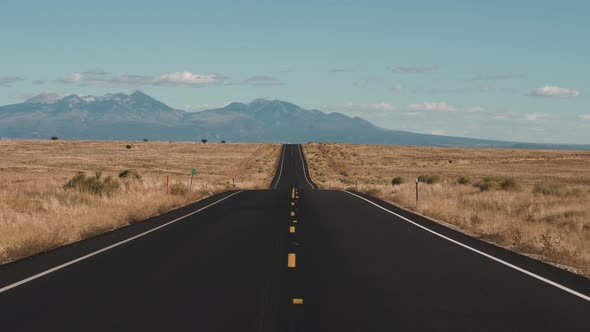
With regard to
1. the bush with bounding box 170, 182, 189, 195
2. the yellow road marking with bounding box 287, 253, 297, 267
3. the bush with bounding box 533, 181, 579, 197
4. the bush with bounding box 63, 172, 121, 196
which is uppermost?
the yellow road marking with bounding box 287, 253, 297, 267

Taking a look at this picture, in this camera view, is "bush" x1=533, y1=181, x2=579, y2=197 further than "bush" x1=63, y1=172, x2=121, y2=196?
Yes

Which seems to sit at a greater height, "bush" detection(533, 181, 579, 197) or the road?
the road

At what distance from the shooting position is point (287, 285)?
9000mm

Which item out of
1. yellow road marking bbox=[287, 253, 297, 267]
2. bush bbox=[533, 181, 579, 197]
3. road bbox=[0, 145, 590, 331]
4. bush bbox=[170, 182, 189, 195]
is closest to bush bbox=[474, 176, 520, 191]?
bush bbox=[533, 181, 579, 197]

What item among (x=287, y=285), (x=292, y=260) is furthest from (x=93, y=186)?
(x=287, y=285)

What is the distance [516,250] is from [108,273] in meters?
8.79

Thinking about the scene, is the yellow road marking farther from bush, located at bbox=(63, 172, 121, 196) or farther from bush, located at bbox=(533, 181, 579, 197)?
bush, located at bbox=(533, 181, 579, 197)

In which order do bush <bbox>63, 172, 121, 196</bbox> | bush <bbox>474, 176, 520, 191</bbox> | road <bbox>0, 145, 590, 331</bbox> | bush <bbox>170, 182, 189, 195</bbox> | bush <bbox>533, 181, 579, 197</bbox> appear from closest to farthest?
road <bbox>0, 145, 590, 331</bbox>, bush <bbox>63, 172, 121, 196</bbox>, bush <bbox>533, 181, 579, 197</bbox>, bush <bbox>170, 182, 189, 195</bbox>, bush <bbox>474, 176, 520, 191</bbox>

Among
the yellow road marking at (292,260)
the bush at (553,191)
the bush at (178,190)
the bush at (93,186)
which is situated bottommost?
the bush at (178,190)

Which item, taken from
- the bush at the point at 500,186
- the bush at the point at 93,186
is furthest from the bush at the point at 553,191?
the bush at the point at 93,186

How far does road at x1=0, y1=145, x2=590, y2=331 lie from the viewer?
6938 mm

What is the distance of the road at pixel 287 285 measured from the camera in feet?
22.8

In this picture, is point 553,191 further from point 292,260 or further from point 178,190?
point 292,260

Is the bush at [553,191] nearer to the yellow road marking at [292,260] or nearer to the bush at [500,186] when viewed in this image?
the bush at [500,186]
